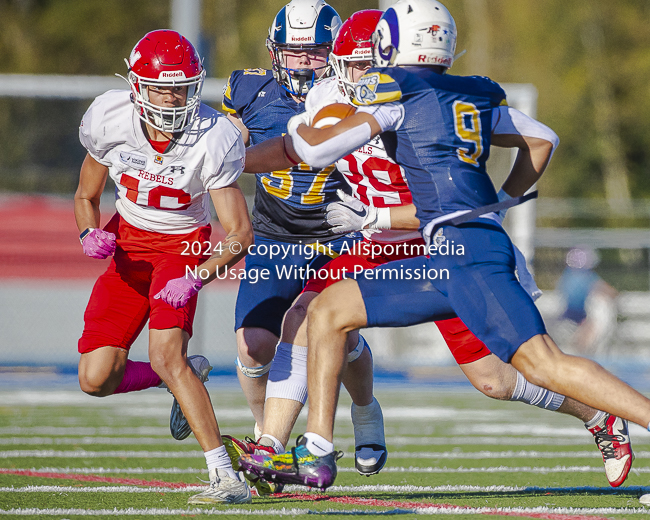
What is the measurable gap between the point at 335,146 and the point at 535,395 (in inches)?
51.2

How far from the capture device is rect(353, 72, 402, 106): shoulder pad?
3.20 meters

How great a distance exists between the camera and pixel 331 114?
350 cm

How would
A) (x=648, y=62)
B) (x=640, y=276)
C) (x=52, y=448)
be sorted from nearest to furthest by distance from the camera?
(x=52, y=448)
(x=640, y=276)
(x=648, y=62)

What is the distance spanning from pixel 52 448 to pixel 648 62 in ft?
63.0

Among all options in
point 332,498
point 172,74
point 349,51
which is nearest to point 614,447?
point 332,498

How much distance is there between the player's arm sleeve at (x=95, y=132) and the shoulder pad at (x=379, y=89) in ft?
3.63

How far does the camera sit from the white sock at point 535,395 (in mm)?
3721

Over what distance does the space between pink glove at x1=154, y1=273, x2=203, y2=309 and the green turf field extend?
2.29 ft

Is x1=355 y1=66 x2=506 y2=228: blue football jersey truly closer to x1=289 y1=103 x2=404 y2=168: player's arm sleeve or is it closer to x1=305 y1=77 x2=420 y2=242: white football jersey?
x1=289 y1=103 x2=404 y2=168: player's arm sleeve

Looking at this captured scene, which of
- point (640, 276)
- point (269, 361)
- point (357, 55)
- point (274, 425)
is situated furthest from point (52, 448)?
point (640, 276)

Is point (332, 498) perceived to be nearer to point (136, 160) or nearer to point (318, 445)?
point (318, 445)

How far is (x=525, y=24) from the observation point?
2230 centimetres

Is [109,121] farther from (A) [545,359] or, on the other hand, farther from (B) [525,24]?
(B) [525,24]

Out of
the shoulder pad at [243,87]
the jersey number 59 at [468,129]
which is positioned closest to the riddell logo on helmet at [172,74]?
the shoulder pad at [243,87]
